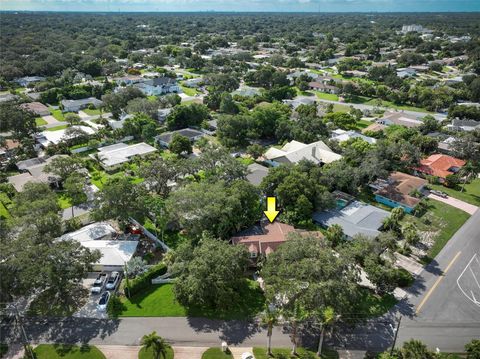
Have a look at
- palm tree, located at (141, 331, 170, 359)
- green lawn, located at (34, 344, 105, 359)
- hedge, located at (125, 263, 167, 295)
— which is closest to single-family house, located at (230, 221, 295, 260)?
hedge, located at (125, 263, 167, 295)

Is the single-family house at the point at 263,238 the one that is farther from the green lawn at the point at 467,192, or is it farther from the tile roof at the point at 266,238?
the green lawn at the point at 467,192

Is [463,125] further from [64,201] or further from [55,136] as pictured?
[55,136]

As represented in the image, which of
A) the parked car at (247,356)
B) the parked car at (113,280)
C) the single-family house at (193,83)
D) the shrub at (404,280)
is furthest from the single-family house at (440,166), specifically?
the single-family house at (193,83)

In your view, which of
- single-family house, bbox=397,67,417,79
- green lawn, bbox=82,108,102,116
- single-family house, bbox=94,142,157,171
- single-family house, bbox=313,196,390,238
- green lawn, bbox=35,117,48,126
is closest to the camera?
single-family house, bbox=313,196,390,238

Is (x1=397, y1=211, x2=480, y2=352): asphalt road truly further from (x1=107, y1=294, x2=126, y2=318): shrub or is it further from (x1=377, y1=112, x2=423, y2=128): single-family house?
(x1=377, y1=112, x2=423, y2=128): single-family house

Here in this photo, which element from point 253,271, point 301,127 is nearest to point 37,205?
point 253,271

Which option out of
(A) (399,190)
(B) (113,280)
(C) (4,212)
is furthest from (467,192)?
(C) (4,212)
